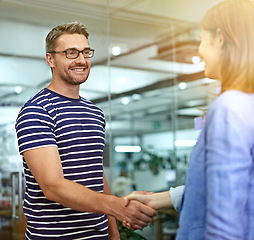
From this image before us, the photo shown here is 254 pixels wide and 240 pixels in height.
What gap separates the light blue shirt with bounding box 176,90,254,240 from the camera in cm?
102

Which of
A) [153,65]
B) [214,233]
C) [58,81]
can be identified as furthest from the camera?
[153,65]

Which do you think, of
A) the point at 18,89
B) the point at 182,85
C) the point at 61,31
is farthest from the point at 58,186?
the point at 182,85

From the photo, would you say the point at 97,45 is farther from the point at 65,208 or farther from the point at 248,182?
the point at 248,182

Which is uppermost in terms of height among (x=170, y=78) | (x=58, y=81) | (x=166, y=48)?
(x=166, y=48)

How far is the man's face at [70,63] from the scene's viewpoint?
6.14 feet

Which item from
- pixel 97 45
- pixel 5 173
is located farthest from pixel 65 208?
pixel 97 45

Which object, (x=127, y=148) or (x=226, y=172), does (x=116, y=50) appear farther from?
(x=226, y=172)

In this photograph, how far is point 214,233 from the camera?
102 cm

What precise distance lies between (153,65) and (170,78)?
0.27 m

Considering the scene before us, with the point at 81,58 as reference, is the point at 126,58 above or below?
above

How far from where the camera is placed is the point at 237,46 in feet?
3.73

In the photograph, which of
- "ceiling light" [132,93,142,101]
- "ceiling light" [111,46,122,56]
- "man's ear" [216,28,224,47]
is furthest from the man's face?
"ceiling light" [132,93,142,101]

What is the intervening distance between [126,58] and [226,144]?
3448 millimetres

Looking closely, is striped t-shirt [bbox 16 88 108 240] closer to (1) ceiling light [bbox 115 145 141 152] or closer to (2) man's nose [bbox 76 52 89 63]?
(2) man's nose [bbox 76 52 89 63]
